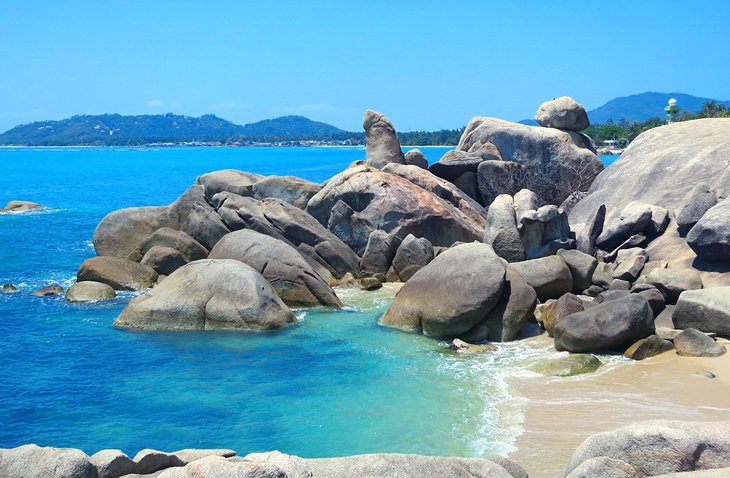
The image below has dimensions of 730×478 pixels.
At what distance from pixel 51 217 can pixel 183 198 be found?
74.1 ft

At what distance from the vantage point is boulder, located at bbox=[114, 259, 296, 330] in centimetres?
1928

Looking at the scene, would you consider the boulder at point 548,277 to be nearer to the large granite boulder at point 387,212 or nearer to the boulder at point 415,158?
the large granite boulder at point 387,212

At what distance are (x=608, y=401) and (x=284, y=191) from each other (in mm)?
18114

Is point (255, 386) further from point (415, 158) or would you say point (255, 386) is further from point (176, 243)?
point (415, 158)

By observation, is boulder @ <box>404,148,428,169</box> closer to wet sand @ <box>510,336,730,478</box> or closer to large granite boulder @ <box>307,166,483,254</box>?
large granite boulder @ <box>307,166,483,254</box>

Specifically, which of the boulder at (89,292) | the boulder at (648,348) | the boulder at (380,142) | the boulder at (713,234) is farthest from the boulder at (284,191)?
the boulder at (648,348)

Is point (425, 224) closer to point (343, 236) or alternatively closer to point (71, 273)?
point (343, 236)

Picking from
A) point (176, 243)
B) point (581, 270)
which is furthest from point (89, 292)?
point (581, 270)

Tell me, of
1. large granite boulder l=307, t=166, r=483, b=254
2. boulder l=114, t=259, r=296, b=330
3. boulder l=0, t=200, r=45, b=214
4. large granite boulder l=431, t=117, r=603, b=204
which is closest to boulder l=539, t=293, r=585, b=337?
boulder l=114, t=259, r=296, b=330

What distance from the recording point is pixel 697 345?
16.3 meters

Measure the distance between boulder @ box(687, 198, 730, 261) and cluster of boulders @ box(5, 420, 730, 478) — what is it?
479 inches

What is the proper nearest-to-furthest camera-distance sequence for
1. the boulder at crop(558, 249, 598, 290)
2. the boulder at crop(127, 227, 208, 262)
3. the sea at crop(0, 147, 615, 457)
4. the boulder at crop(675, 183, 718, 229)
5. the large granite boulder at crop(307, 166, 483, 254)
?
the sea at crop(0, 147, 615, 457) < the boulder at crop(558, 249, 598, 290) < the boulder at crop(675, 183, 718, 229) < the boulder at crop(127, 227, 208, 262) < the large granite boulder at crop(307, 166, 483, 254)

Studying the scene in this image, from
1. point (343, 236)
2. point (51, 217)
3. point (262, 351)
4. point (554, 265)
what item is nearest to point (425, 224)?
point (343, 236)

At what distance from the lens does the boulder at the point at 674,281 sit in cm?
1920
